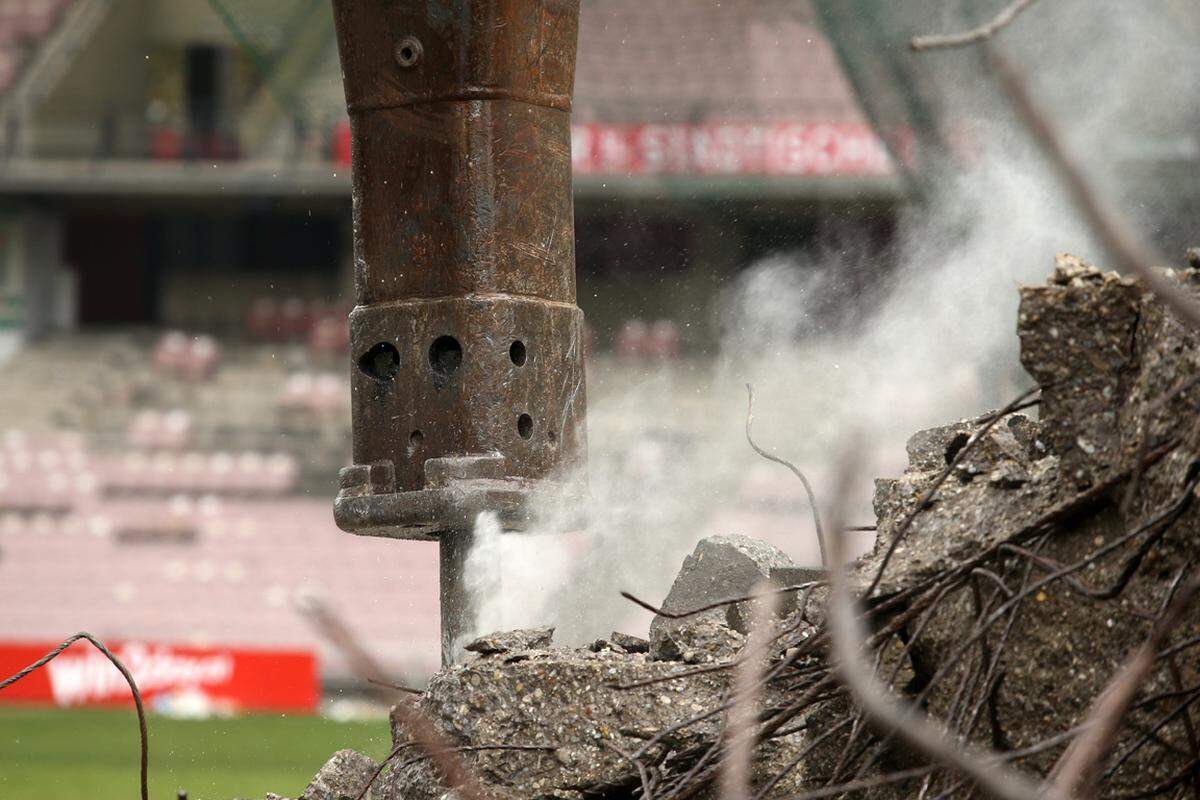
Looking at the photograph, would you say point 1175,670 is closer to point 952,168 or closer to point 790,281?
point 952,168

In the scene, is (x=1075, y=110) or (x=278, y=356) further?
(x=278, y=356)

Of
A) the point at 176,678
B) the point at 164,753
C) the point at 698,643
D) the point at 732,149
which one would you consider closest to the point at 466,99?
the point at 698,643

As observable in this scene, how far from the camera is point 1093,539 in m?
2.16

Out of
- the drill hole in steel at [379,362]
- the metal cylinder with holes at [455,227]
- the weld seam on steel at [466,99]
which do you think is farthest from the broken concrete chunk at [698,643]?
the weld seam on steel at [466,99]

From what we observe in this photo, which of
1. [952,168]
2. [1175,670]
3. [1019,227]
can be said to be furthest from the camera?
[952,168]

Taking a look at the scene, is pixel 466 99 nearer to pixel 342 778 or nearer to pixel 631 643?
pixel 631 643

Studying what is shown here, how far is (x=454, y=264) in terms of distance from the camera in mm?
3543

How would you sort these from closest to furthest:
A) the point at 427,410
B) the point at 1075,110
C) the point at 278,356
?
the point at 427,410
the point at 1075,110
the point at 278,356

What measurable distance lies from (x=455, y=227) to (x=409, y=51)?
374 mm

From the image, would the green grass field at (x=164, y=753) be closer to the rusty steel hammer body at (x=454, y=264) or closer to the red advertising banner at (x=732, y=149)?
the rusty steel hammer body at (x=454, y=264)

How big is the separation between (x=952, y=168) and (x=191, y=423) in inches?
692

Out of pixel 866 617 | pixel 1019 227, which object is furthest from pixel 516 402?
pixel 1019 227

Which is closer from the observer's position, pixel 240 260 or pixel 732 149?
pixel 732 149

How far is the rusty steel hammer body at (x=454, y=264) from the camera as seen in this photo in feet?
11.5
